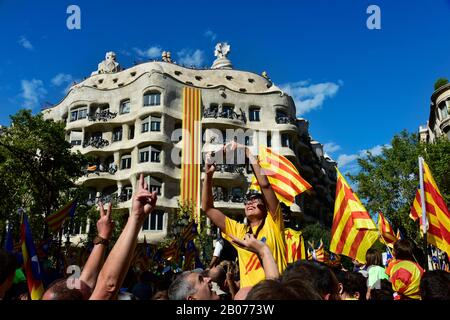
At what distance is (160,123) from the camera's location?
39.1 meters

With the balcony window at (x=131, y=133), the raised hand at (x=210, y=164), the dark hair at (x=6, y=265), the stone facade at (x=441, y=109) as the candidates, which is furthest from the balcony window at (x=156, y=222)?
the dark hair at (x=6, y=265)

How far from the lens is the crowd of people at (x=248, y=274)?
214 centimetres

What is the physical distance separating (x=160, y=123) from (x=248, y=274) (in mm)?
35879

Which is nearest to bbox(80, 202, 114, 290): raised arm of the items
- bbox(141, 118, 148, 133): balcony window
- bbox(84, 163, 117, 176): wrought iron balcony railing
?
bbox(141, 118, 148, 133): balcony window

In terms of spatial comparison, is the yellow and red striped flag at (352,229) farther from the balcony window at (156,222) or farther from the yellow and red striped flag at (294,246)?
the balcony window at (156,222)

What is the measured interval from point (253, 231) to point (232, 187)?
35750 millimetres

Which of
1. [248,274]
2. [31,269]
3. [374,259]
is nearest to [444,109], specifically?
[374,259]

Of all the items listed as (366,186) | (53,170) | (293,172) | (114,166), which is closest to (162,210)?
(114,166)

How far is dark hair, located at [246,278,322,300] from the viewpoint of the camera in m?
1.81

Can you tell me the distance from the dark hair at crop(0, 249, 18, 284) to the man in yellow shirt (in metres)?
1.76

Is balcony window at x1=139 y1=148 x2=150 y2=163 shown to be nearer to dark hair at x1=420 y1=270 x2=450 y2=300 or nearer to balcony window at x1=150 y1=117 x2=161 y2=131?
balcony window at x1=150 y1=117 x2=161 y2=131

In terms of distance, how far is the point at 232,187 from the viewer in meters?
39.9

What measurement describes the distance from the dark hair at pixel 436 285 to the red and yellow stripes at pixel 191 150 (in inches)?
1285
